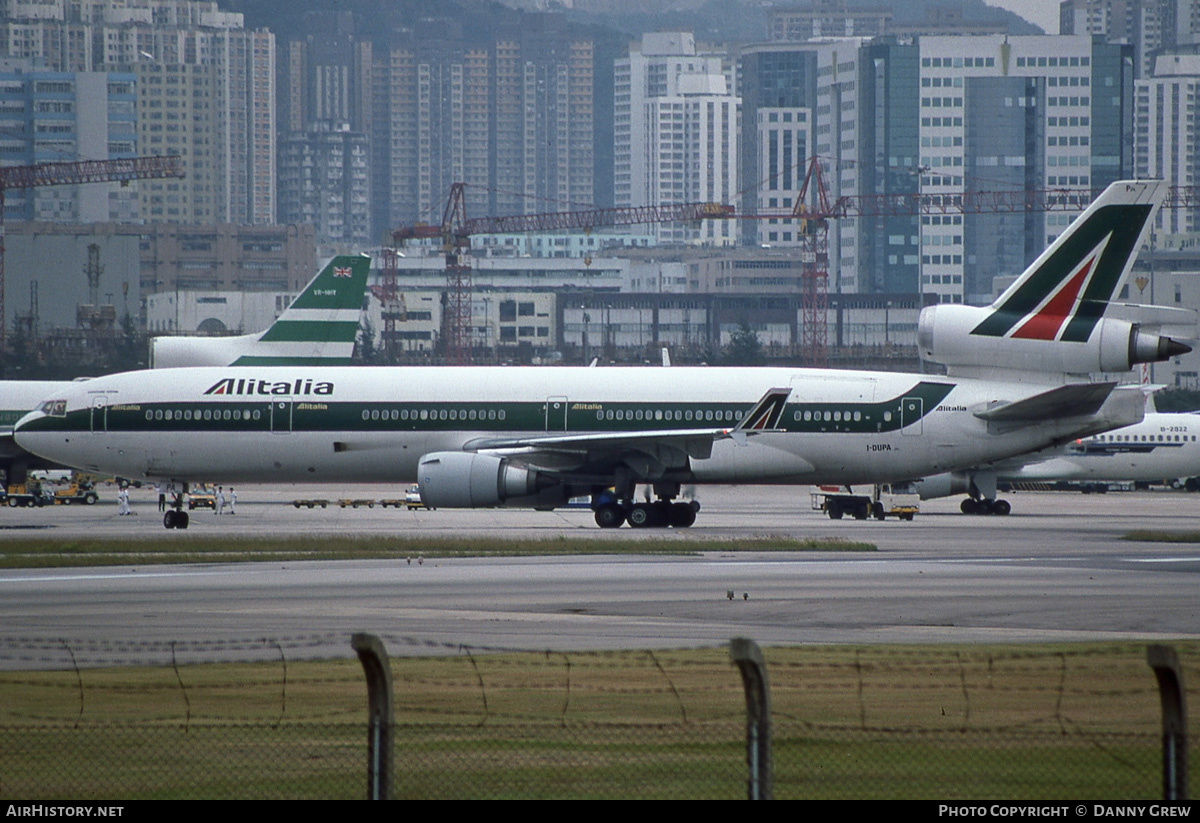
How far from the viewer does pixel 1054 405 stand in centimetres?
4094

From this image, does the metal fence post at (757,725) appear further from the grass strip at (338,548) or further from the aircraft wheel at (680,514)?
the aircraft wheel at (680,514)

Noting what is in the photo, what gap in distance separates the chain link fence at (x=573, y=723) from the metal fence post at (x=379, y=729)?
214 mm

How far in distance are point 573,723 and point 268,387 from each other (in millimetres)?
30663

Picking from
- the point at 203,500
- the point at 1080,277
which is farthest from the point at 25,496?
the point at 1080,277

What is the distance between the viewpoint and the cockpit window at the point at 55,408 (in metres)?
43.6

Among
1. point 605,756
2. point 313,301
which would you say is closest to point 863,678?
point 605,756

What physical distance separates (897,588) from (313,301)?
48.0 metres

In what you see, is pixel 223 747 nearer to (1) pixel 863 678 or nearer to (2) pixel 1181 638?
(1) pixel 863 678

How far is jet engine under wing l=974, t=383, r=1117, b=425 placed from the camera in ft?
132

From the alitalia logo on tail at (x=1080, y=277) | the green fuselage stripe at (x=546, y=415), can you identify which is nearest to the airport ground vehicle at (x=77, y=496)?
the green fuselage stripe at (x=546, y=415)

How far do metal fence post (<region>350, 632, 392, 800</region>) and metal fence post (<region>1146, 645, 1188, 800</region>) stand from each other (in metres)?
4.74

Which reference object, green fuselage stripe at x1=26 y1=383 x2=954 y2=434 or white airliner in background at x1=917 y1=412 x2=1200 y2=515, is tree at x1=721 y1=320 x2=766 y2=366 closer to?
white airliner in background at x1=917 y1=412 x2=1200 y2=515

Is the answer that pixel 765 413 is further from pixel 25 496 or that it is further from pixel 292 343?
pixel 292 343

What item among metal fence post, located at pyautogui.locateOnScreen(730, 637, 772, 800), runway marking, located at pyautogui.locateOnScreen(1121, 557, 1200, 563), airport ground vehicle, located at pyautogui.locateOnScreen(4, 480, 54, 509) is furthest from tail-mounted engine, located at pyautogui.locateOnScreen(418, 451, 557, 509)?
metal fence post, located at pyautogui.locateOnScreen(730, 637, 772, 800)
